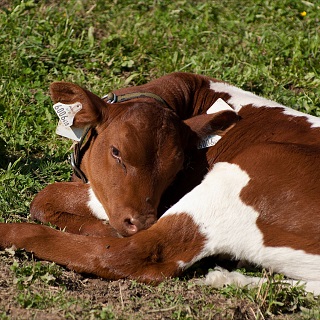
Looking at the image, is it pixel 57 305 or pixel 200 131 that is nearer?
pixel 57 305

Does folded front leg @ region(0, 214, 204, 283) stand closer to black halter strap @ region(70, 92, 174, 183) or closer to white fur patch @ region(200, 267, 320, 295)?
white fur patch @ region(200, 267, 320, 295)

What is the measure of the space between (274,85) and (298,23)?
50.1 inches

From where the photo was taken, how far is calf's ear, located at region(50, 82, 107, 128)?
20.0 feet

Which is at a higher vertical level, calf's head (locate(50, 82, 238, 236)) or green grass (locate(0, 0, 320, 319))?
calf's head (locate(50, 82, 238, 236))

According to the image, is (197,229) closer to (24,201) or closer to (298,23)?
(24,201)

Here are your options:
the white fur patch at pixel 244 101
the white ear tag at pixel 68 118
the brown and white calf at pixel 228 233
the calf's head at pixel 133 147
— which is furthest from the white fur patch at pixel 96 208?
the white fur patch at pixel 244 101

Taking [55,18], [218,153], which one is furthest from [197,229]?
[55,18]

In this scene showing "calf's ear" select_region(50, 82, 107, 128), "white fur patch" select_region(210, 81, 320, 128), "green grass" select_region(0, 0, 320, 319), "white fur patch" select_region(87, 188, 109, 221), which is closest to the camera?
"calf's ear" select_region(50, 82, 107, 128)

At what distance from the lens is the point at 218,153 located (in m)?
6.22

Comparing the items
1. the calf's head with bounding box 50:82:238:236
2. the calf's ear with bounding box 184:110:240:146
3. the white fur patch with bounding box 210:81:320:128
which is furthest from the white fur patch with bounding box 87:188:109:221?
the white fur patch with bounding box 210:81:320:128

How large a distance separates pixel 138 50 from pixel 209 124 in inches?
110

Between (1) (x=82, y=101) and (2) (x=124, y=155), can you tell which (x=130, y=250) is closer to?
(2) (x=124, y=155)

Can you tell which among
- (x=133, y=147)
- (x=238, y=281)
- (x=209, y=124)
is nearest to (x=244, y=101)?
(x=209, y=124)

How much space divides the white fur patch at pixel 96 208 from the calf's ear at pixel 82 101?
1.87 feet
